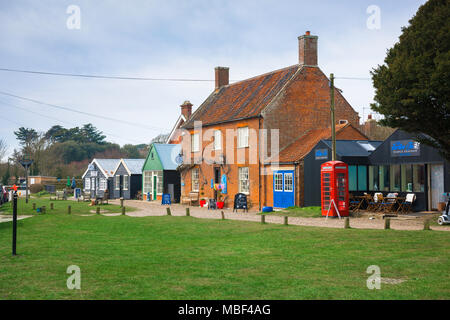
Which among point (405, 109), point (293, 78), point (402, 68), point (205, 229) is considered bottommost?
point (205, 229)

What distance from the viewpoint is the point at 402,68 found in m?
18.0

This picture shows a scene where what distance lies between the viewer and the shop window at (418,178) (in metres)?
24.2

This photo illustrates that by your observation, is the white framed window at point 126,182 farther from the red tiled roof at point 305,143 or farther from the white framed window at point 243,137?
the red tiled roof at point 305,143

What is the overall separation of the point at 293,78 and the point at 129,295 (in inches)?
1017

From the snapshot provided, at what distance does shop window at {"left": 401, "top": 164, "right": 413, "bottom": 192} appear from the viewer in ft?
81.8

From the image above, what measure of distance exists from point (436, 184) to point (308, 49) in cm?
1334

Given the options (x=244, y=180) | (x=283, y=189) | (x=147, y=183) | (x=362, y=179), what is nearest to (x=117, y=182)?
(x=147, y=183)

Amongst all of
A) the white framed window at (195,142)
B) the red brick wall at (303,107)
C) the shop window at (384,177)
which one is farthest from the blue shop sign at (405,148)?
the white framed window at (195,142)

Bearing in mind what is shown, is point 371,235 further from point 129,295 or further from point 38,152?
point 38,152

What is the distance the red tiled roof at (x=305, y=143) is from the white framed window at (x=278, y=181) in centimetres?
88

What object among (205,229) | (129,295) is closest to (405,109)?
(205,229)

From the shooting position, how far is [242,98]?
3616cm

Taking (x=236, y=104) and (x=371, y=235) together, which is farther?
(x=236, y=104)

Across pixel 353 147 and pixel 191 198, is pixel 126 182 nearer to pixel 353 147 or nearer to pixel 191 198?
pixel 191 198
